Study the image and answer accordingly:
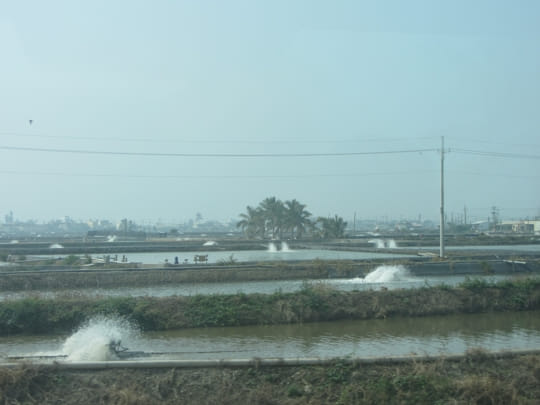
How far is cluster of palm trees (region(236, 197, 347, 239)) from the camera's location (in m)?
71.8

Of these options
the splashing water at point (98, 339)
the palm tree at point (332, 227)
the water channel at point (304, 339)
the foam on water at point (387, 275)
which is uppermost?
the palm tree at point (332, 227)

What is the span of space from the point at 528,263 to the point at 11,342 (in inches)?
1091

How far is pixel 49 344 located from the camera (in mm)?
13641

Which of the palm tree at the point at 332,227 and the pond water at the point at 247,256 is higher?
the palm tree at the point at 332,227

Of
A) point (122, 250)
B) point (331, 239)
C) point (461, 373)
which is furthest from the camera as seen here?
point (331, 239)

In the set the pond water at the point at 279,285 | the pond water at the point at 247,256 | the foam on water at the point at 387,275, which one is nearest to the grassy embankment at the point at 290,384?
the pond water at the point at 279,285

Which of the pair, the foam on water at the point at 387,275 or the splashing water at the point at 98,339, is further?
the foam on water at the point at 387,275

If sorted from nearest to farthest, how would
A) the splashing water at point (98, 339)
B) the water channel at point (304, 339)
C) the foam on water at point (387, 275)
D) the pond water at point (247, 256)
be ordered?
the splashing water at point (98, 339) < the water channel at point (304, 339) < the foam on water at point (387, 275) < the pond water at point (247, 256)

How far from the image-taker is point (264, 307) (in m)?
16.3

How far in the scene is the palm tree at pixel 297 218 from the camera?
7375cm

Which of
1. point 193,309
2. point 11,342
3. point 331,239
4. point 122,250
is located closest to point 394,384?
point 193,309

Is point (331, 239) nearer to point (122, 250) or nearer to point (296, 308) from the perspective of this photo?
point (122, 250)

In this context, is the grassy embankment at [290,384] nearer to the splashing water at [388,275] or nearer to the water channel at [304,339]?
the water channel at [304,339]

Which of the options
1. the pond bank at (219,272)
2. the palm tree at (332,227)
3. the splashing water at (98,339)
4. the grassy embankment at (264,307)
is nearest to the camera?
the splashing water at (98,339)
